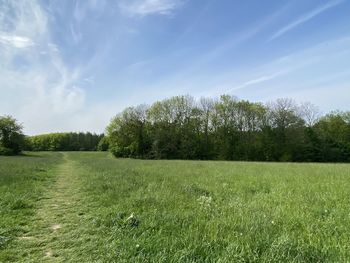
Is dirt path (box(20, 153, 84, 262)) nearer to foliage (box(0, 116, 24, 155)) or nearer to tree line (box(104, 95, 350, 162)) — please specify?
tree line (box(104, 95, 350, 162))

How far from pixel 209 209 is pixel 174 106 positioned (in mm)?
65634

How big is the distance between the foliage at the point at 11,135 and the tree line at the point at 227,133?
2655 cm

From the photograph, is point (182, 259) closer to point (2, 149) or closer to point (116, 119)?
point (116, 119)

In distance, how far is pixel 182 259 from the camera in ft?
15.1

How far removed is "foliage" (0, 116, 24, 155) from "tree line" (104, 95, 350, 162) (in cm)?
2655

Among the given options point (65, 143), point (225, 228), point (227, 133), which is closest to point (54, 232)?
point (225, 228)

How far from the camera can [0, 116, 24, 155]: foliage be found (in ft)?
265

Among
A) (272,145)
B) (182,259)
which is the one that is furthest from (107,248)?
(272,145)

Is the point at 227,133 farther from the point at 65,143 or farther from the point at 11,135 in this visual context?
the point at 65,143

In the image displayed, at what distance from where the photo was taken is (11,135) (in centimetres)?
8225

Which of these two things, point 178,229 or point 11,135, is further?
point 11,135

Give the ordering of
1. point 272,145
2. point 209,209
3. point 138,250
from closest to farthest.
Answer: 1. point 138,250
2. point 209,209
3. point 272,145

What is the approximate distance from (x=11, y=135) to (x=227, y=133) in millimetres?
59064

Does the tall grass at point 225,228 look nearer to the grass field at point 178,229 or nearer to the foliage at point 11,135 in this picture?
the grass field at point 178,229
